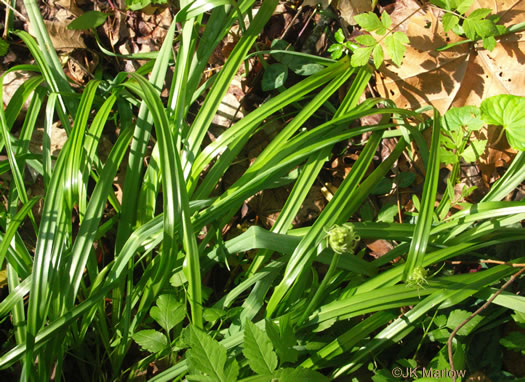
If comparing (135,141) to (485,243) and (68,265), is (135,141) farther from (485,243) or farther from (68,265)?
(485,243)

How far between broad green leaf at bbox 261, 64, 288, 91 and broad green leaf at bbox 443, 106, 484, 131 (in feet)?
2.06

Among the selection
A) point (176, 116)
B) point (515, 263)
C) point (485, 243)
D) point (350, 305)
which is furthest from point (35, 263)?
point (515, 263)

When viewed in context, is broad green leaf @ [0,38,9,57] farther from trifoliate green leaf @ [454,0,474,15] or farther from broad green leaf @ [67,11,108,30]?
trifoliate green leaf @ [454,0,474,15]

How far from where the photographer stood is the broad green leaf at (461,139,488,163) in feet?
5.21

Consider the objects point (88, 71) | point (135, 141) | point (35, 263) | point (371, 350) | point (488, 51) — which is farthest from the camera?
point (88, 71)

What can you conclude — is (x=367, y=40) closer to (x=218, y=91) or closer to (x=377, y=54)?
(x=377, y=54)

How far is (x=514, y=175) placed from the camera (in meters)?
1.49

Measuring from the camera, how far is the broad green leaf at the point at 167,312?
1.26m

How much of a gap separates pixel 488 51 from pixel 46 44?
1641 mm

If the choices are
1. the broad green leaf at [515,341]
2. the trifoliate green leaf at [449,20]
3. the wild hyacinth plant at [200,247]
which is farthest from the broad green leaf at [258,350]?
the trifoliate green leaf at [449,20]

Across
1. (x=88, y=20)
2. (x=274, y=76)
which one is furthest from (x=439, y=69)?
(x=88, y=20)

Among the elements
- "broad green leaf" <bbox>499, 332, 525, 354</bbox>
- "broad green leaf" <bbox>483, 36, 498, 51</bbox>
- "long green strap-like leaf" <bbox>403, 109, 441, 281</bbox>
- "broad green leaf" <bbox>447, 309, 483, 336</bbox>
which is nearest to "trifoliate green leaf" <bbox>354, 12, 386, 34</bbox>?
"broad green leaf" <bbox>483, 36, 498, 51</bbox>

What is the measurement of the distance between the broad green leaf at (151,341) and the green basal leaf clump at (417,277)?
72 centimetres

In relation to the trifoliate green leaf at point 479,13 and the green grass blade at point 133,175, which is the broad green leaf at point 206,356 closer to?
the green grass blade at point 133,175
